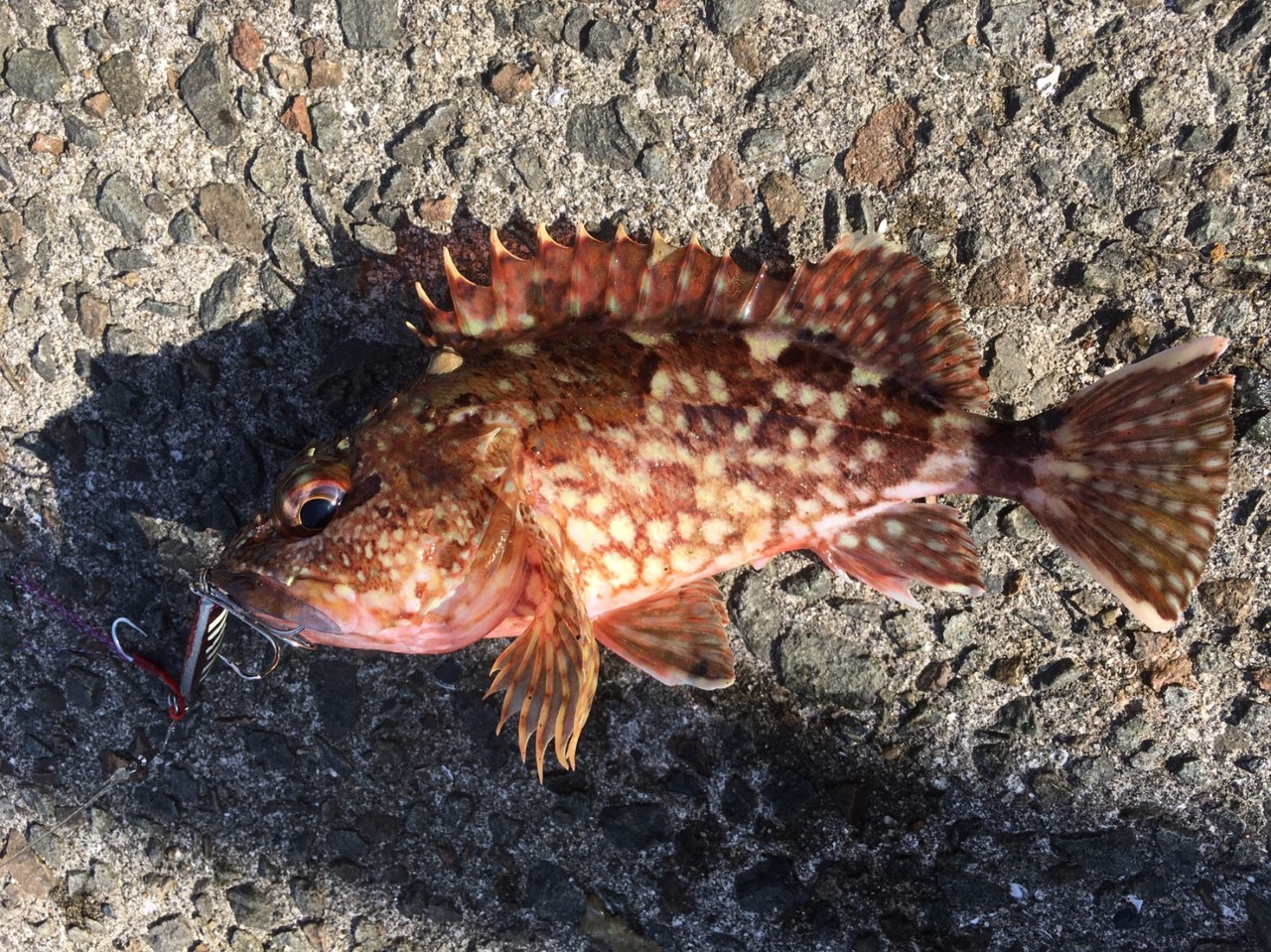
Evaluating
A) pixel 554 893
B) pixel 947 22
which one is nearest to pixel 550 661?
pixel 554 893

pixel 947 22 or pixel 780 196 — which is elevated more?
pixel 947 22

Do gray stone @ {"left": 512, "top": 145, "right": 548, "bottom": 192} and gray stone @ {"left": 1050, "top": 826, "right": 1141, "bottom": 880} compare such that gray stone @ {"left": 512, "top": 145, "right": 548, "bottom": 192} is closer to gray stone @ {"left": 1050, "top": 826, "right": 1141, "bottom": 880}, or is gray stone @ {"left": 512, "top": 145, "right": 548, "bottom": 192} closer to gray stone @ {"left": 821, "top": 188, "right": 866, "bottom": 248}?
gray stone @ {"left": 821, "top": 188, "right": 866, "bottom": 248}

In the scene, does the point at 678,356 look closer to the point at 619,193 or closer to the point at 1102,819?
the point at 619,193

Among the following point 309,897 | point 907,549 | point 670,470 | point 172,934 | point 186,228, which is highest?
point 186,228

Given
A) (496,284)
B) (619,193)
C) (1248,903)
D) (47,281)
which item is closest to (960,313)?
(619,193)

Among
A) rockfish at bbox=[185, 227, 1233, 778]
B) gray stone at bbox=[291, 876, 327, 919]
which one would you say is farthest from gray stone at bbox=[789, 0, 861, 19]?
gray stone at bbox=[291, 876, 327, 919]

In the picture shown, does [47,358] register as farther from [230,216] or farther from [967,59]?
[967,59]

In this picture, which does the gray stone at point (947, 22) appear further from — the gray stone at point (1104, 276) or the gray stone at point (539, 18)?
the gray stone at point (539, 18)
